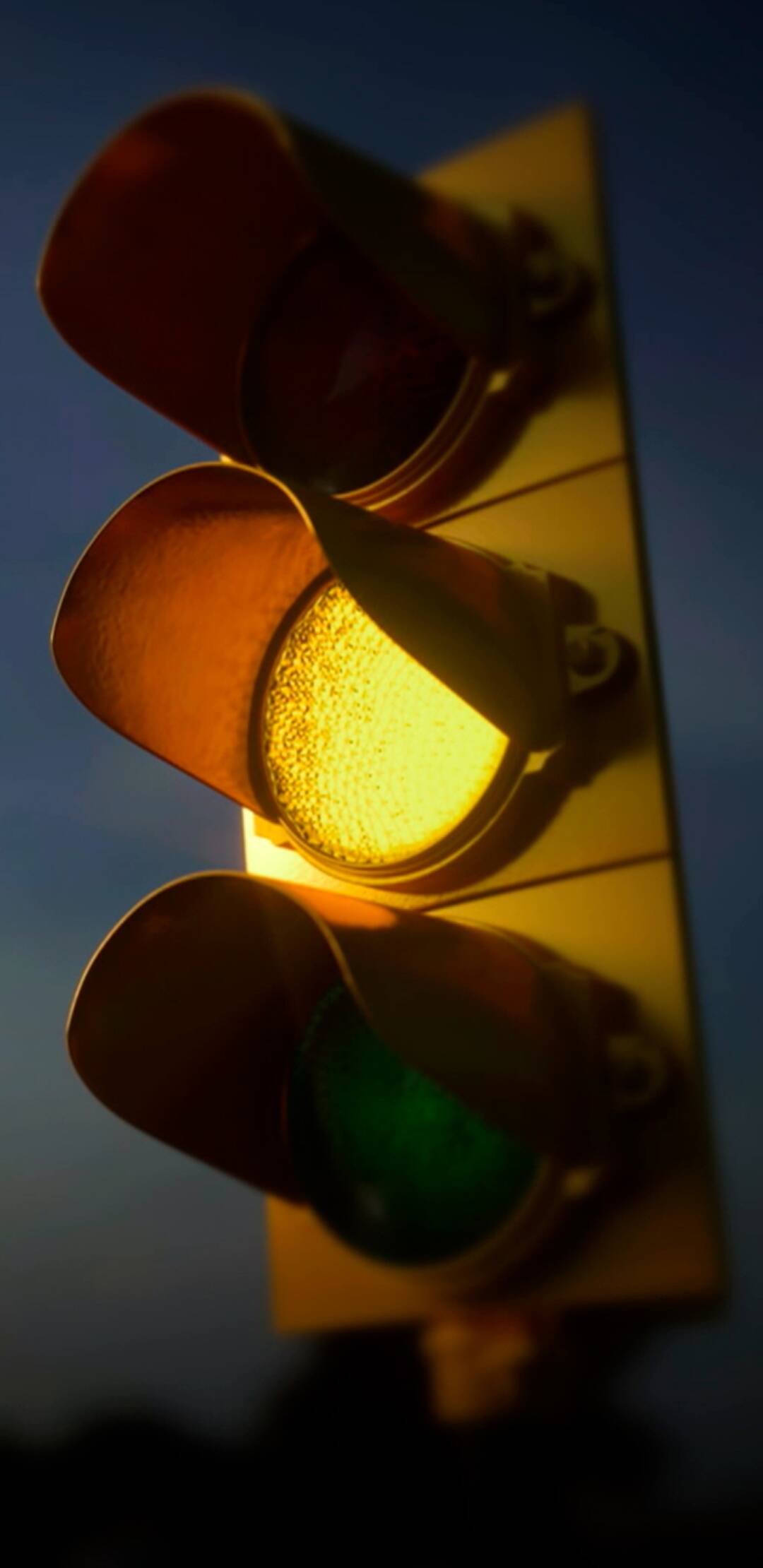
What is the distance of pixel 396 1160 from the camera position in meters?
0.97

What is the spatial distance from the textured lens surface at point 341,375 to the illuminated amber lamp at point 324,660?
0.24ft

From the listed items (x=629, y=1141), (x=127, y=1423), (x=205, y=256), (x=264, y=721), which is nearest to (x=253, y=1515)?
(x=127, y=1423)

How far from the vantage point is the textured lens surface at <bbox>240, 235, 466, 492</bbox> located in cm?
114

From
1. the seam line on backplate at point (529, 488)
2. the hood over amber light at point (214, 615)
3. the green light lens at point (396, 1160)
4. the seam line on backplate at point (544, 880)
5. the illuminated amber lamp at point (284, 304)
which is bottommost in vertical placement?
the green light lens at point (396, 1160)

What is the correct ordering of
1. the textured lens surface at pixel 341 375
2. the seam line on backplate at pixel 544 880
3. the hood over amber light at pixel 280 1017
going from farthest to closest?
the textured lens surface at pixel 341 375
the seam line on backplate at pixel 544 880
the hood over amber light at pixel 280 1017

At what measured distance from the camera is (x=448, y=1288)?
3.05ft

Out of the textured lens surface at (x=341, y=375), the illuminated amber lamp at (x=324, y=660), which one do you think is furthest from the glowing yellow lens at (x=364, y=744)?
the textured lens surface at (x=341, y=375)

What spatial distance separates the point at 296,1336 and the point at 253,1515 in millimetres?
149

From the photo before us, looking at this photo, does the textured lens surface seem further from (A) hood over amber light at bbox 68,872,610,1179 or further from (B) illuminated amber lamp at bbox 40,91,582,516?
(A) hood over amber light at bbox 68,872,610,1179

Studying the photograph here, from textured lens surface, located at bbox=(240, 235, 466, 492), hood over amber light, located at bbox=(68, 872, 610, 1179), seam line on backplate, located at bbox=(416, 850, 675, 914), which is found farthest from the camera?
textured lens surface, located at bbox=(240, 235, 466, 492)

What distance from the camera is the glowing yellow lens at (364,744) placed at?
1.06 metres

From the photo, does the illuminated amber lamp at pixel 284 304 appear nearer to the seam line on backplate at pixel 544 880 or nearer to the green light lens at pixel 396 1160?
the seam line on backplate at pixel 544 880

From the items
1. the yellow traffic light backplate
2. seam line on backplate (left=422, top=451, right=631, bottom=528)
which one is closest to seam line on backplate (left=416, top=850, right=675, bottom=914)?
the yellow traffic light backplate

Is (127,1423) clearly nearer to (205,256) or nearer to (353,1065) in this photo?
(353,1065)
